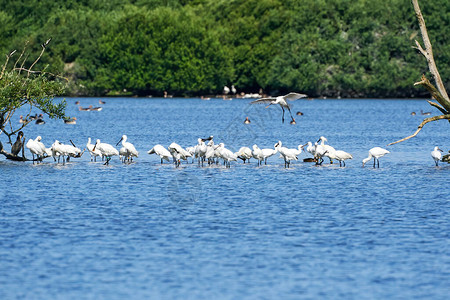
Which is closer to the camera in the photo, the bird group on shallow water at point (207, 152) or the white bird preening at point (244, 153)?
the bird group on shallow water at point (207, 152)

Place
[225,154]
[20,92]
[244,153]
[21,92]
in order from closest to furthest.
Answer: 1. [225,154]
2. [20,92]
3. [21,92]
4. [244,153]

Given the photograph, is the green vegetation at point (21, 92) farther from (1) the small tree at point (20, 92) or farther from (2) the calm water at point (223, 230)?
(2) the calm water at point (223, 230)

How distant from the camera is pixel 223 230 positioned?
69.6 ft

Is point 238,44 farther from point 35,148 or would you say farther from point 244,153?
point 35,148

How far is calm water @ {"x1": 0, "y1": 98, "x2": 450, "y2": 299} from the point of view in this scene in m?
16.1

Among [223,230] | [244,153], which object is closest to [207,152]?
[244,153]

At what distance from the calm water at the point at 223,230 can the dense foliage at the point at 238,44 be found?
3313 inches

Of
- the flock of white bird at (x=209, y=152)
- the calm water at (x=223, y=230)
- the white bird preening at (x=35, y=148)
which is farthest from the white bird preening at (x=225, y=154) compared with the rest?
the white bird preening at (x=35, y=148)

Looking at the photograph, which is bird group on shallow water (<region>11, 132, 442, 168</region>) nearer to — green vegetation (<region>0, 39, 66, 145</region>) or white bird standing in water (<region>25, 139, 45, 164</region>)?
white bird standing in water (<region>25, 139, 45, 164</region>)

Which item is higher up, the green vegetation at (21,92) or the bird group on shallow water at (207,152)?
the green vegetation at (21,92)

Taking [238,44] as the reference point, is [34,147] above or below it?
below

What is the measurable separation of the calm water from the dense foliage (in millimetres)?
84138

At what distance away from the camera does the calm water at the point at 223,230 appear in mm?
16125

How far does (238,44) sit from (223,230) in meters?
116
